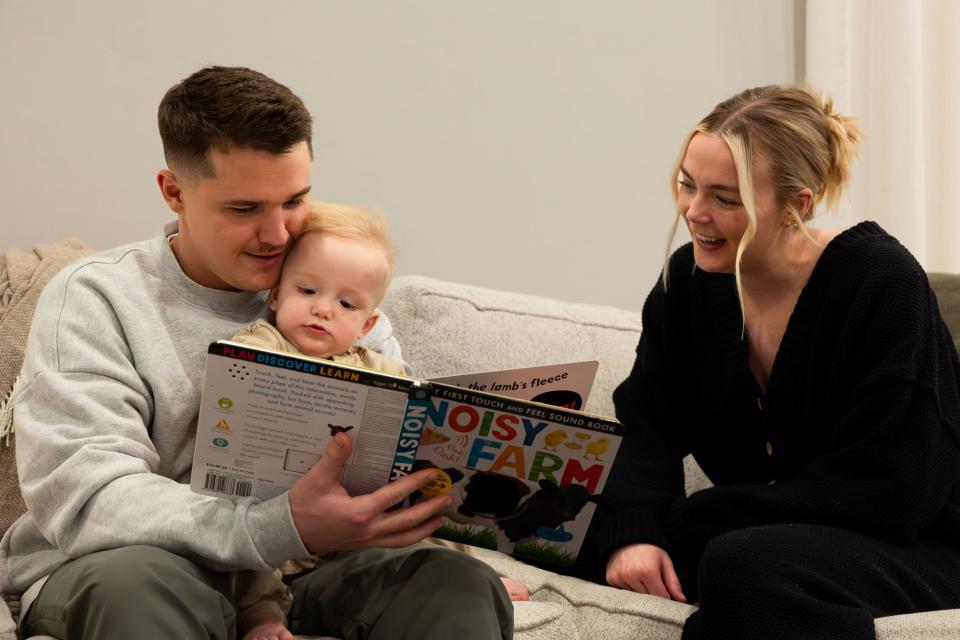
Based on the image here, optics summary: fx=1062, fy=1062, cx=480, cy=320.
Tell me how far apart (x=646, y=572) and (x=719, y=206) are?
633 millimetres

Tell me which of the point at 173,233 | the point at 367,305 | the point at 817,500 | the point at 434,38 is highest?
the point at 434,38

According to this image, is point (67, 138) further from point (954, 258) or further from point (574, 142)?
point (954, 258)

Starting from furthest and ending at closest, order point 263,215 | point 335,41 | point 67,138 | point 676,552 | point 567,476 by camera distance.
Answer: point 335,41
point 67,138
point 676,552
point 263,215
point 567,476

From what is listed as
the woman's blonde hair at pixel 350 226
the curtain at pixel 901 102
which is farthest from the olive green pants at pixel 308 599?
the curtain at pixel 901 102

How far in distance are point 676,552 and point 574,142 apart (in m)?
1.28

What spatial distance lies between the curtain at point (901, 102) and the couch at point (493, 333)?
75 cm

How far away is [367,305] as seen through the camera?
159 cm

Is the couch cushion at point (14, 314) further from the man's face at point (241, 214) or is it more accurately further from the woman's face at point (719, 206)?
the woman's face at point (719, 206)

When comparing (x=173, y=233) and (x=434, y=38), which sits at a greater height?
(x=434, y=38)

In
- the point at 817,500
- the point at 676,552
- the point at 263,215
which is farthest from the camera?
the point at 676,552

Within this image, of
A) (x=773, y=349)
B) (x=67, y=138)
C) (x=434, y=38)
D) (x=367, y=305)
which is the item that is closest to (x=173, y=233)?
(x=367, y=305)

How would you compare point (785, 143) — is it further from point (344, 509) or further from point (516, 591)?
point (344, 509)

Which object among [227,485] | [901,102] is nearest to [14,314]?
[227,485]

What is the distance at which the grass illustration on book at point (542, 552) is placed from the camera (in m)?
1.47
